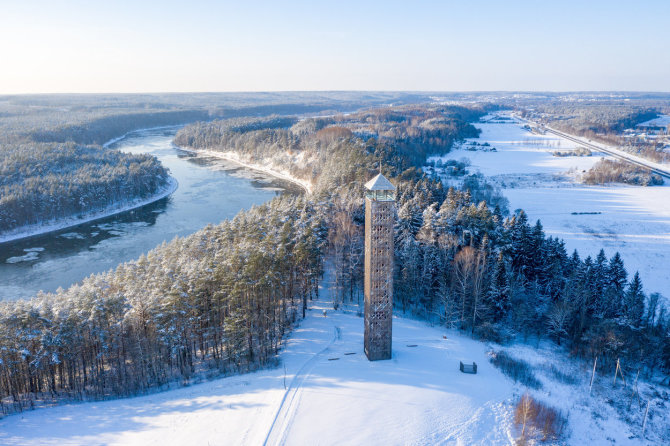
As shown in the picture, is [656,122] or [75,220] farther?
[656,122]

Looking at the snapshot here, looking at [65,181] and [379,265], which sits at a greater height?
[379,265]

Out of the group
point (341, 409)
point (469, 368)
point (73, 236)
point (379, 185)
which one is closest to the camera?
point (341, 409)

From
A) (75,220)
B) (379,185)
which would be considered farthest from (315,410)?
(75,220)

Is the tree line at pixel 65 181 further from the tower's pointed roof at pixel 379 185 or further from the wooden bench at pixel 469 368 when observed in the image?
the wooden bench at pixel 469 368

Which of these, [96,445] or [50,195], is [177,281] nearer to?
[96,445]

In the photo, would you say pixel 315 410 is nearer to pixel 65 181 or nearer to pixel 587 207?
pixel 587 207

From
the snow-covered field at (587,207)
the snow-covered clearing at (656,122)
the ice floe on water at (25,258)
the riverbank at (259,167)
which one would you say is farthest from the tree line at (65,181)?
the snow-covered clearing at (656,122)

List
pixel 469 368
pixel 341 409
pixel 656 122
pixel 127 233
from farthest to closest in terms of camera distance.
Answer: pixel 656 122
pixel 127 233
pixel 469 368
pixel 341 409
